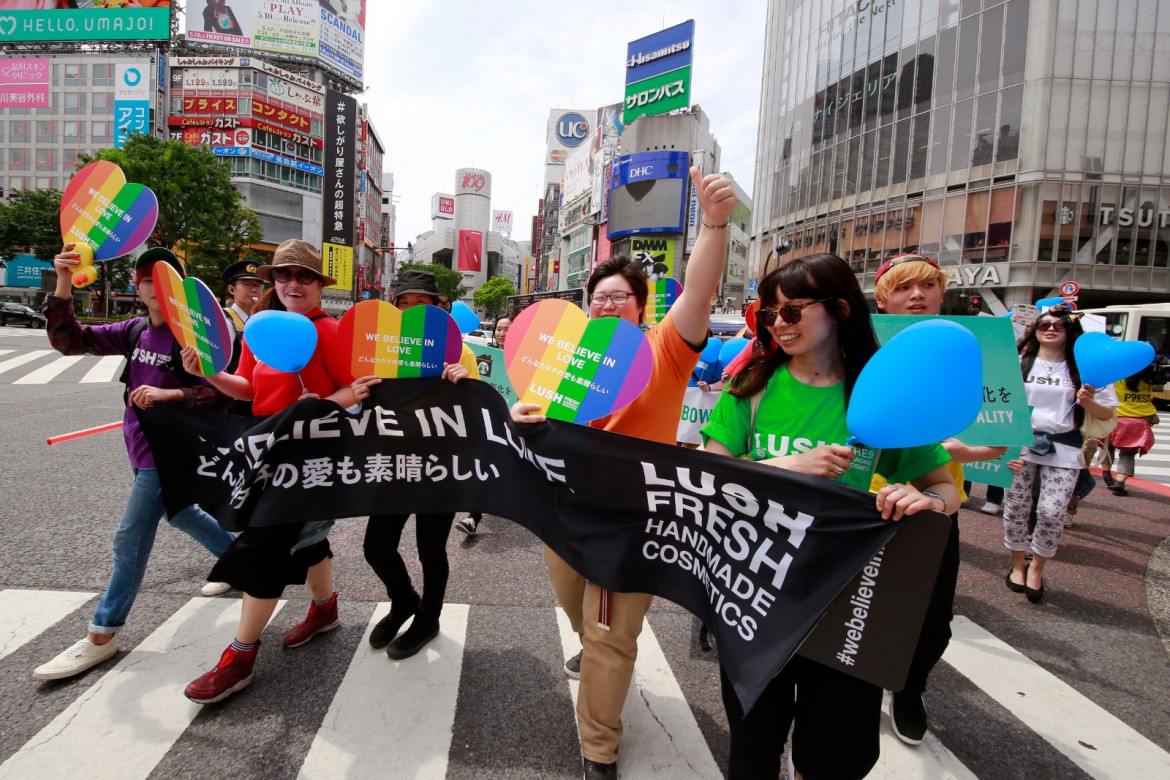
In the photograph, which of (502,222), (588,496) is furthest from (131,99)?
(502,222)

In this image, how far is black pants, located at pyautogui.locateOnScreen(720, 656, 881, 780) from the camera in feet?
5.28

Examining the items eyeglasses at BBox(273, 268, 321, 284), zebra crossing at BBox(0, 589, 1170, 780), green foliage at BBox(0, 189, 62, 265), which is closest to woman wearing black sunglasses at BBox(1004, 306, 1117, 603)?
→ zebra crossing at BBox(0, 589, 1170, 780)

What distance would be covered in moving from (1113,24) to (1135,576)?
30546mm

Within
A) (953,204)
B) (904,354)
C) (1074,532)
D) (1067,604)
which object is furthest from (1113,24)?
(904,354)

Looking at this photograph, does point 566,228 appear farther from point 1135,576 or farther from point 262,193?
point 1135,576

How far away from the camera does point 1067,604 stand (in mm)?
3840

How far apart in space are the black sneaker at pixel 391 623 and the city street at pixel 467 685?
2.7 inches

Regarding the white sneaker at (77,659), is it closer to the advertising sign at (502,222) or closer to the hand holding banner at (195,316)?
the hand holding banner at (195,316)

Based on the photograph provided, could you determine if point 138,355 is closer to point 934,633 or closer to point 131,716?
point 131,716

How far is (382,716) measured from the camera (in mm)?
2438

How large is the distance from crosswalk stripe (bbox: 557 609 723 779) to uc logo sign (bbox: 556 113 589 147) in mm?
102803

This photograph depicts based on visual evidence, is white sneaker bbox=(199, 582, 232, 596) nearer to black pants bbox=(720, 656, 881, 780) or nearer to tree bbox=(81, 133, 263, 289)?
black pants bbox=(720, 656, 881, 780)

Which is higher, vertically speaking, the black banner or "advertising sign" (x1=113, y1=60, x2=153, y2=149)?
"advertising sign" (x1=113, y1=60, x2=153, y2=149)

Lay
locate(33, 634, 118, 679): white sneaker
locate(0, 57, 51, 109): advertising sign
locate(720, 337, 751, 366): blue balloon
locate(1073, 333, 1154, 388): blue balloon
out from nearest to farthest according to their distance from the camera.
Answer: locate(33, 634, 118, 679): white sneaker < locate(1073, 333, 1154, 388): blue balloon < locate(720, 337, 751, 366): blue balloon < locate(0, 57, 51, 109): advertising sign
